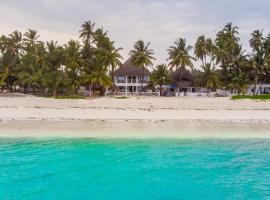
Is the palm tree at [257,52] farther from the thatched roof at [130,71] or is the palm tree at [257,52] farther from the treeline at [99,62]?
the thatched roof at [130,71]

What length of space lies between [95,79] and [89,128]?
3007 cm

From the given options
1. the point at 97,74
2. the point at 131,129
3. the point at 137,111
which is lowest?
the point at 131,129

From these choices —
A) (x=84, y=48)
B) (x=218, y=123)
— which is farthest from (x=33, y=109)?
(x=84, y=48)

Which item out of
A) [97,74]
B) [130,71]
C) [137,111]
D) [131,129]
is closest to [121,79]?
[130,71]

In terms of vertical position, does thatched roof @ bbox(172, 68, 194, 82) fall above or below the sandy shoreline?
above

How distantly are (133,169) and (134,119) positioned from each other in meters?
14.3

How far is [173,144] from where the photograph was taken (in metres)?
18.1

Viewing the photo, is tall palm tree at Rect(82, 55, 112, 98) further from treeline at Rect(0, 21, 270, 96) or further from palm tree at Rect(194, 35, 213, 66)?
palm tree at Rect(194, 35, 213, 66)

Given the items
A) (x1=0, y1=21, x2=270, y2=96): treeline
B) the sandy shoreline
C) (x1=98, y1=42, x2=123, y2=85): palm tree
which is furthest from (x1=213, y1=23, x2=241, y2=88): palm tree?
the sandy shoreline

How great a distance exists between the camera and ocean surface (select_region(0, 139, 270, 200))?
32.8 feet

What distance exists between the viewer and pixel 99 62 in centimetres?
5481

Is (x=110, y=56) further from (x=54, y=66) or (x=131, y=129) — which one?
(x=131, y=129)

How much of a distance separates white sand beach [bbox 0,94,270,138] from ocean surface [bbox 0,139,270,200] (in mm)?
2664

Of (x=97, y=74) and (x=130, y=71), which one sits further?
(x=130, y=71)
